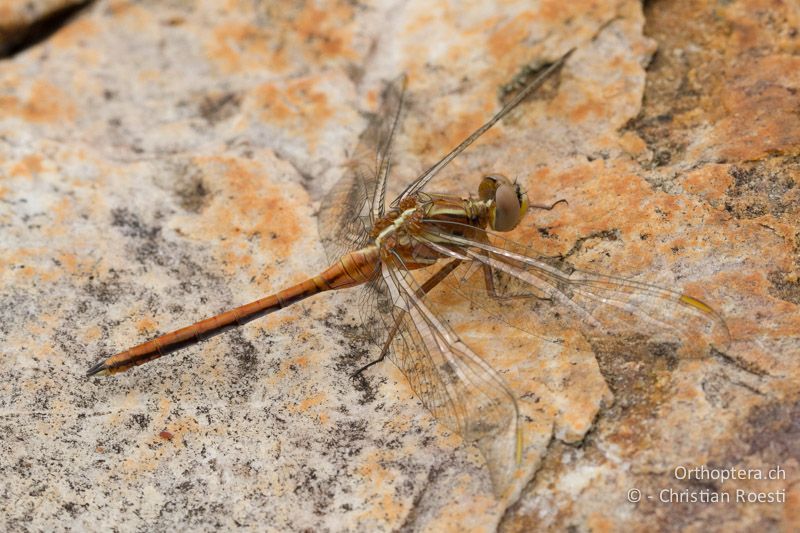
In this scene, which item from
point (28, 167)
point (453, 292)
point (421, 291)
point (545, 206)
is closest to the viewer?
point (421, 291)

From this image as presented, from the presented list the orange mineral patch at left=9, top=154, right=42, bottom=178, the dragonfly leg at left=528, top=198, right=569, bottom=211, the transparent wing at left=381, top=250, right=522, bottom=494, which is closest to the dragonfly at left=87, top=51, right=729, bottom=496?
the transparent wing at left=381, top=250, right=522, bottom=494

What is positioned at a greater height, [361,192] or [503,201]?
[503,201]

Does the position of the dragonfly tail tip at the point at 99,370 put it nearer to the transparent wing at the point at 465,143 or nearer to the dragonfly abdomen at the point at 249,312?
the dragonfly abdomen at the point at 249,312

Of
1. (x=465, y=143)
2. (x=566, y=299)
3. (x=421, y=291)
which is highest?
(x=465, y=143)

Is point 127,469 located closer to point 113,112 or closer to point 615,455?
point 615,455

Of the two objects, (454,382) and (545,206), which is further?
(545,206)

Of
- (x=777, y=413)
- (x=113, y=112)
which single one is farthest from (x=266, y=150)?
(x=777, y=413)

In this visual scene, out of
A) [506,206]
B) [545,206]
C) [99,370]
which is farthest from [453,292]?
[99,370]

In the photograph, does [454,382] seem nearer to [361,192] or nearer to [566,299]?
[566,299]
